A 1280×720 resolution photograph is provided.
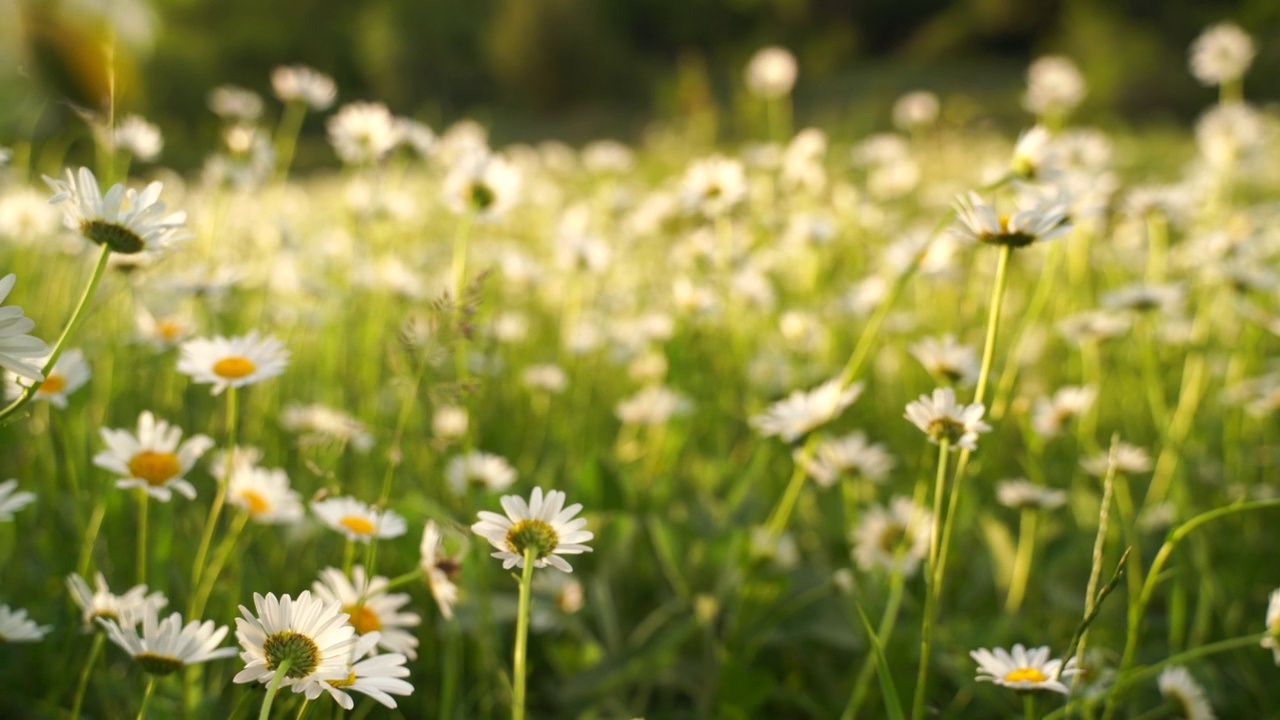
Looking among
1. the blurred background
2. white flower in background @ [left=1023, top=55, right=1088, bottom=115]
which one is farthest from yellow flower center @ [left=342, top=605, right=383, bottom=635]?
the blurred background

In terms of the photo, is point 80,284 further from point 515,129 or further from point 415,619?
point 515,129

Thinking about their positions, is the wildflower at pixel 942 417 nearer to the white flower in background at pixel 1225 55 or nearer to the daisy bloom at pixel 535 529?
the daisy bloom at pixel 535 529

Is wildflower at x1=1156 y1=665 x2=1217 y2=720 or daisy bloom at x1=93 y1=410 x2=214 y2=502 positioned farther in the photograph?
wildflower at x1=1156 y1=665 x2=1217 y2=720

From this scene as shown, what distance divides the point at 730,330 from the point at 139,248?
4.02ft

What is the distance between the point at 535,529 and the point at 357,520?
9.3 inches

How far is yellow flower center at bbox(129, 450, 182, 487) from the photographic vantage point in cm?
73

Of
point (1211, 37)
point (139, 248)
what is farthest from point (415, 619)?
point (1211, 37)

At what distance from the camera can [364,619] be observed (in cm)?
65

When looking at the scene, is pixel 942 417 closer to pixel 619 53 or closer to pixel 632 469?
pixel 632 469

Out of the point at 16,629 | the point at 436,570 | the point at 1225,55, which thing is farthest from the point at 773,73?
the point at 16,629

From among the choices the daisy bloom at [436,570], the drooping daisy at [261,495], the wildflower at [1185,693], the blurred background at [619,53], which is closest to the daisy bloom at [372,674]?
the daisy bloom at [436,570]

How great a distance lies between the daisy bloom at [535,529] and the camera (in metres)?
0.53

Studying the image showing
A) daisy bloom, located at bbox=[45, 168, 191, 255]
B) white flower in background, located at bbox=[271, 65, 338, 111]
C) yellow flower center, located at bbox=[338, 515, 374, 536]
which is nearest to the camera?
daisy bloom, located at bbox=[45, 168, 191, 255]

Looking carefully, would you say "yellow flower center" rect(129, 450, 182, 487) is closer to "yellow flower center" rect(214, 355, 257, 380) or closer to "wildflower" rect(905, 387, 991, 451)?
"yellow flower center" rect(214, 355, 257, 380)
